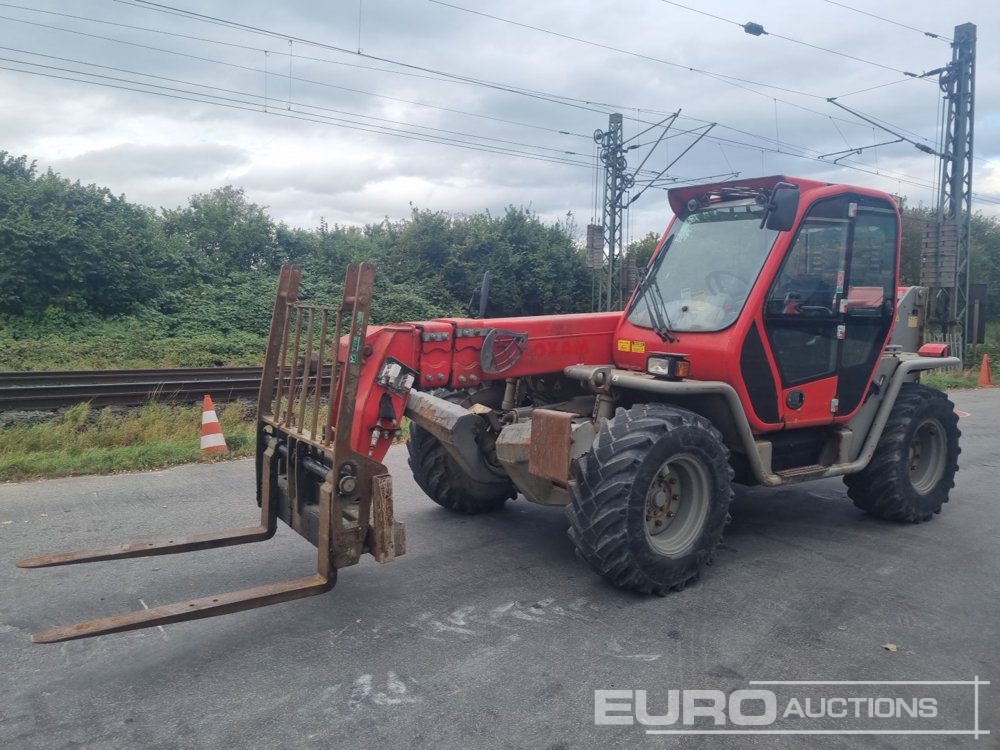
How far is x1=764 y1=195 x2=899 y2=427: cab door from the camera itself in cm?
547

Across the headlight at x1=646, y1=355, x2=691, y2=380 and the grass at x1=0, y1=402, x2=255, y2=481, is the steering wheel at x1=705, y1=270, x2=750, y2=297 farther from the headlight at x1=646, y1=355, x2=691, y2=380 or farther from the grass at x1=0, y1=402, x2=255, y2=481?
the grass at x1=0, y1=402, x2=255, y2=481

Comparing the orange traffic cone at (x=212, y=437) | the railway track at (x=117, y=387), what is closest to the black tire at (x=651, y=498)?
the orange traffic cone at (x=212, y=437)

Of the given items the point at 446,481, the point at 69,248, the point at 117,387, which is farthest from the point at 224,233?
the point at 446,481

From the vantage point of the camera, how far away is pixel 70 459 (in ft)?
25.5

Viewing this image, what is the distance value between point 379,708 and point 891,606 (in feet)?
10.4

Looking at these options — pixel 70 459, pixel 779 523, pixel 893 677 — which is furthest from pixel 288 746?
pixel 70 459

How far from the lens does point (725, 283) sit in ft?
18.0

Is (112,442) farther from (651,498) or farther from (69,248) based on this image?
(69,248)

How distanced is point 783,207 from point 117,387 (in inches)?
413

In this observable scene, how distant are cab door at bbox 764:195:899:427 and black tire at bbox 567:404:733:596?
0.99 meters

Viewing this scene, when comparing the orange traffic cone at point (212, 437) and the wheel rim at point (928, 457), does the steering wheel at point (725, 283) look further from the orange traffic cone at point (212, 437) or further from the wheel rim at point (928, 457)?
the orange traffic cone at point (212, 437)

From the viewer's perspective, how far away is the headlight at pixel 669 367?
512 centimetres

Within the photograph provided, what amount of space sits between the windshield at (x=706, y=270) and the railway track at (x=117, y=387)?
823cm

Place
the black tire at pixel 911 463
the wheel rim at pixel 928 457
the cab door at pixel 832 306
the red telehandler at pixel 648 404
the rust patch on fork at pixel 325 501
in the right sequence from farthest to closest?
the wheel rim at pixel 928 457, the black tire at pixel 911 463, the cab door at pixel 832 306, the red telehandler at pixel 648 404, the rust patch on fork at pixel 325 501
